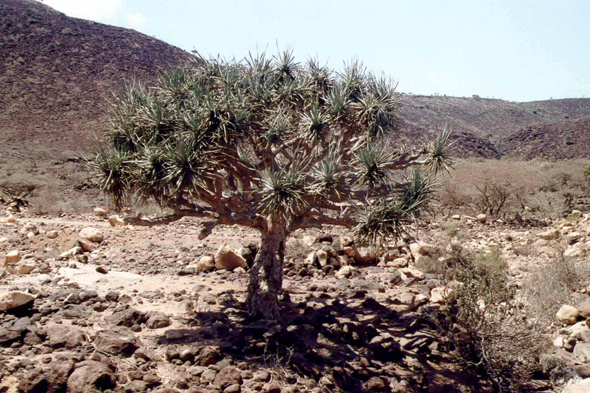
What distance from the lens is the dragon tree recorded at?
5.62 meters

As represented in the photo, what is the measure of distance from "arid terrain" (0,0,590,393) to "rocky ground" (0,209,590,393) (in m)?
0.02

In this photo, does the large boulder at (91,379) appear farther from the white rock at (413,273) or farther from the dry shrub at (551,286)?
the white rock at (413,273)

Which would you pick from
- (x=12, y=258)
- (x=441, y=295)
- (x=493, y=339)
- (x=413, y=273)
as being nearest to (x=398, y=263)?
(x=413, y=273)

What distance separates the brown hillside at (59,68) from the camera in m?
29.2

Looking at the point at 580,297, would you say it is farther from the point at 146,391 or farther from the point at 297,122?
the point at 146,391

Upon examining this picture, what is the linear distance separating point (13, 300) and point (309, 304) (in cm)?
378

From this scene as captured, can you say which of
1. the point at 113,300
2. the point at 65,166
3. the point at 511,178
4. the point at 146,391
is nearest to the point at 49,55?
the point at 65,166

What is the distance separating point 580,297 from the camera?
299 inches

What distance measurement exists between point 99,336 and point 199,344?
1.05 m

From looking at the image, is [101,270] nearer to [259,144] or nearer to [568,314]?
[259,144]

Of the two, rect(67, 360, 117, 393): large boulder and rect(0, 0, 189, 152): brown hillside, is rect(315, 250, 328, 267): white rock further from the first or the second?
rect(0, 0, 189, 152): brown hillside

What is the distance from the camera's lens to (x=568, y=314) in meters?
6.94

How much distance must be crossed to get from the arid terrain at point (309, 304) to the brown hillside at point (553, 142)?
14.0 metres

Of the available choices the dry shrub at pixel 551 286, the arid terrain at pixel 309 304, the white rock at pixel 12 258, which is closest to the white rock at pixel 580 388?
the arid terrain at pixel 309 304
